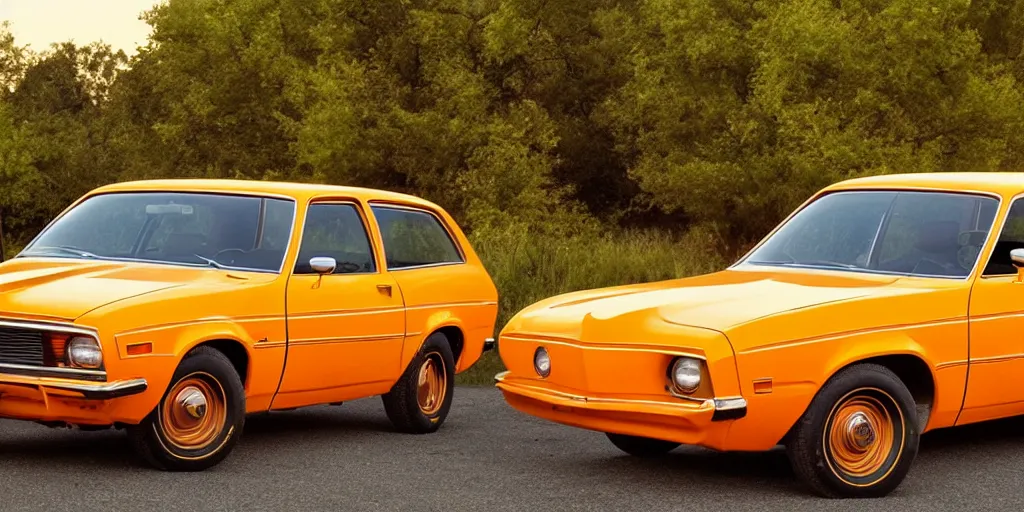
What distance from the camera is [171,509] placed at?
6902 millimetres

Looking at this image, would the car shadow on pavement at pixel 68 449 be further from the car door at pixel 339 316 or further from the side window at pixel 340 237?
the side window at pixel 340 237

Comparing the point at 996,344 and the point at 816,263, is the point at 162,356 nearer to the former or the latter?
the point at 816,263

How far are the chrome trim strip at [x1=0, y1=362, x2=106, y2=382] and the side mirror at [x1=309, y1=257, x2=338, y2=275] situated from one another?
71.1 inches

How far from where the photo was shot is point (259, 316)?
28.4ft

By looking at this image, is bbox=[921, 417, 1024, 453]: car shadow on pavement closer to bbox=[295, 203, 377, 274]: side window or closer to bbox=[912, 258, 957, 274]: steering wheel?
bbox=[912, 258, 957, 274]: steering wheel

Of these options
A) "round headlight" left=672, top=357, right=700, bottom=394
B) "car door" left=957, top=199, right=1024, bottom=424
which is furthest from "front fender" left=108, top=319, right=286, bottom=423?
"car door" left=957, top=199, right=1024, bottom=424

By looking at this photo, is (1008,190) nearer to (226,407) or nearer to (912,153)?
(226,407)

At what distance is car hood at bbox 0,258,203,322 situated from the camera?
25.3 feet

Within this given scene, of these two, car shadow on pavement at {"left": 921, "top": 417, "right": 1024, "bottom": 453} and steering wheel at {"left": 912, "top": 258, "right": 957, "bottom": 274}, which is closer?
steering wheel at {"left": 912, "top": 258, "right": 957, "bottom": 274}

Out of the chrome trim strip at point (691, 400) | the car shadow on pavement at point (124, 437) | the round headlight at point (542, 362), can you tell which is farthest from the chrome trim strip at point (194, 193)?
the chrome trim strip at point (691, 400)

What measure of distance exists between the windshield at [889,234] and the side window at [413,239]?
263cm

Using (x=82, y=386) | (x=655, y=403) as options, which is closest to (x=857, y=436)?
(x=655, y=403)

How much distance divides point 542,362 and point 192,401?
6.46 ft

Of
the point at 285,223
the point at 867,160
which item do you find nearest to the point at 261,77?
the point at 867,160
